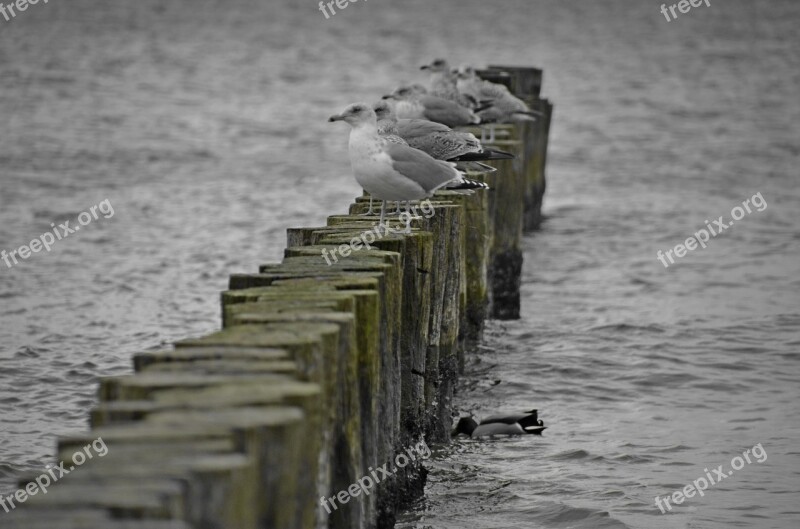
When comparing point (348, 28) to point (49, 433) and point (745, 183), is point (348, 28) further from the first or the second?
point (49, 433)

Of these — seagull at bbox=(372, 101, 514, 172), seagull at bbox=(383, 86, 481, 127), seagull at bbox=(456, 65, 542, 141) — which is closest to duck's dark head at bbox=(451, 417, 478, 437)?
seagull at bbox=(372, 101, 514, 172)

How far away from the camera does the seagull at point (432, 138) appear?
411 inches

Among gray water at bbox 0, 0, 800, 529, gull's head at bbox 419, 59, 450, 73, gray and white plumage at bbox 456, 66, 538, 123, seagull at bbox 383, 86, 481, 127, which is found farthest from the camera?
gull's head at bbox 419, 59, 450, 73

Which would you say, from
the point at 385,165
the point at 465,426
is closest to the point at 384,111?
the point at 385,165

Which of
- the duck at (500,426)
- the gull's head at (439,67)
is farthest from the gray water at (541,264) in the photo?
the gull's head at (439,67)

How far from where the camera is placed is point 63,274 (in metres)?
15.9

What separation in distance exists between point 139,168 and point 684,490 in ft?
58.5

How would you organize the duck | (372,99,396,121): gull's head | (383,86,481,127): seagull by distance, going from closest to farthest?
the duck < (372,99,396,121): gull's head < (383,86,481,127): seagull

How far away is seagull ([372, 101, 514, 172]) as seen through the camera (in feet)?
34.2

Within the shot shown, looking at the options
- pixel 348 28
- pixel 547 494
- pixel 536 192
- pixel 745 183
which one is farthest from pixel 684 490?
pixel 348 28

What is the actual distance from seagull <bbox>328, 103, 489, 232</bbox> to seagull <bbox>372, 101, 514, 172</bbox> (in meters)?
1.33

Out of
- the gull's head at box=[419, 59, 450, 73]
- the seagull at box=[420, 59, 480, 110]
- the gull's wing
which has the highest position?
the gull's head at box=[419, 59, 450, 73]

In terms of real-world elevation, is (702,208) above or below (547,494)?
above

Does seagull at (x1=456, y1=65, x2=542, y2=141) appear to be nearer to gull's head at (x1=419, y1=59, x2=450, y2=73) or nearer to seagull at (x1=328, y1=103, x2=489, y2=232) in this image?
gull's head at (x1=419, y1=59, x2=450, y2=73)
